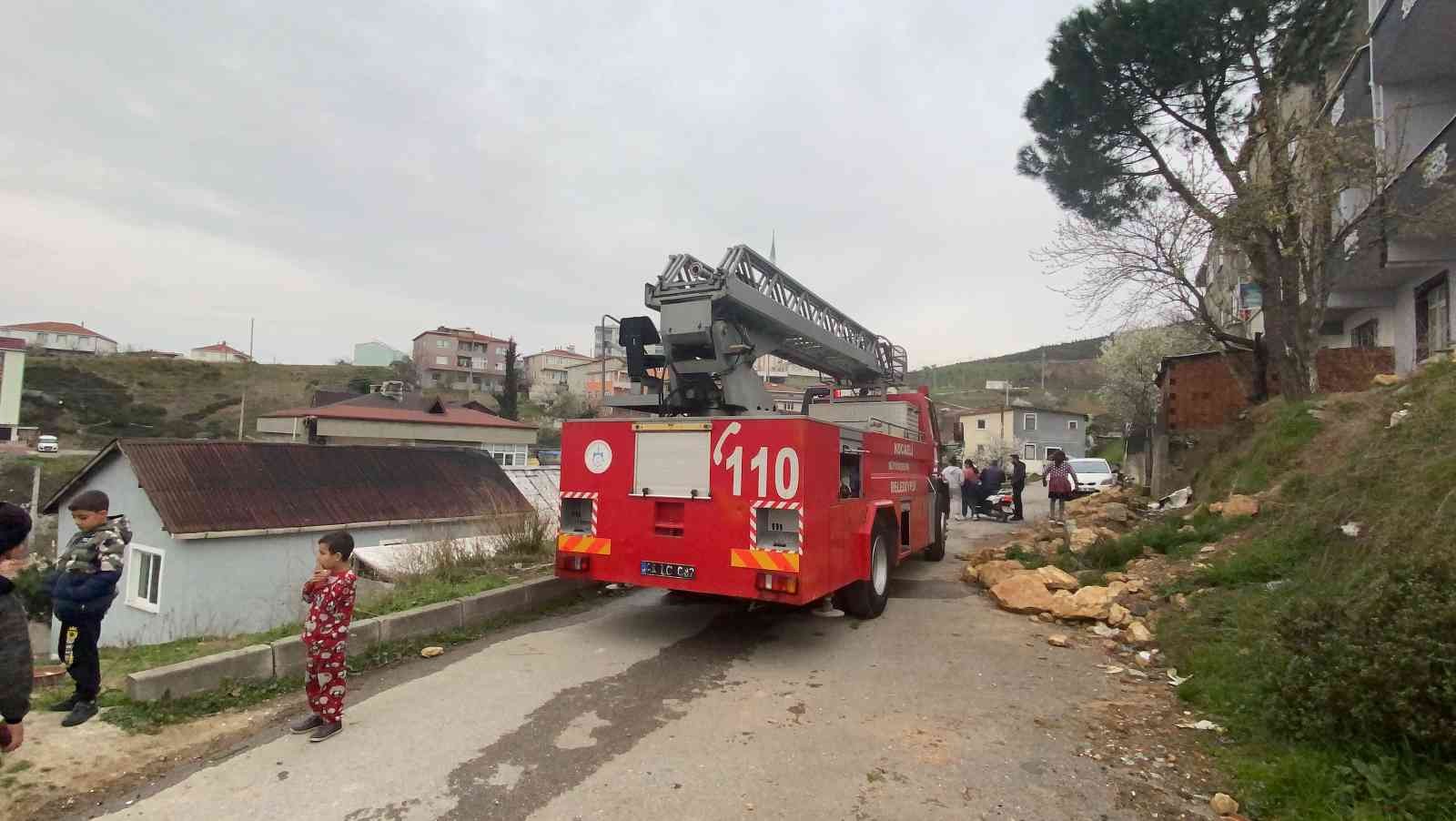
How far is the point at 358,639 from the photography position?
18.6 ft

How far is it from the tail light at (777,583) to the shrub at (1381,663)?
10.1ft

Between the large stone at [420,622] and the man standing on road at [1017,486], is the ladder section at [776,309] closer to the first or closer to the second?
the large stone at [420,622]

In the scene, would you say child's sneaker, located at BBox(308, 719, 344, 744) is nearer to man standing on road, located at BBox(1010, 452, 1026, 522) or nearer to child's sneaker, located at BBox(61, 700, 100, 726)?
child's sneaker, located at BBox(61, 700, 100, 726)

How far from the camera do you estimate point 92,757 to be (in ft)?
12.5

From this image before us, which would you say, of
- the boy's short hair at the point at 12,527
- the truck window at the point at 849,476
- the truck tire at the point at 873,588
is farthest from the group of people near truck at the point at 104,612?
the truck tire at the point at 873,588

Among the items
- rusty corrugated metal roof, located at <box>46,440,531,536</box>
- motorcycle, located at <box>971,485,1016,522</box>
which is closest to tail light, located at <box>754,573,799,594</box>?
rusty corrugated metal roof, located at <box>46,440,531,536</box>

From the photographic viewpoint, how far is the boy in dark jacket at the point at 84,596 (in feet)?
13.8

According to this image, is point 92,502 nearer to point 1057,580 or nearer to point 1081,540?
point 1057,580

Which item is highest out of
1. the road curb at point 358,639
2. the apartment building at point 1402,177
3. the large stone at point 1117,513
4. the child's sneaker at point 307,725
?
the apartment building at point 1402,177

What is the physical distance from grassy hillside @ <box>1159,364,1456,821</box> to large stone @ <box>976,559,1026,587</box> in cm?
208

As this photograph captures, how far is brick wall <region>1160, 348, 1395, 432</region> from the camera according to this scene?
13945 mm

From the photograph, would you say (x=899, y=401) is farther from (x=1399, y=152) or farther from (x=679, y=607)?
(x=1399, y=152)

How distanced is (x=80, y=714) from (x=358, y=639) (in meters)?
1.74

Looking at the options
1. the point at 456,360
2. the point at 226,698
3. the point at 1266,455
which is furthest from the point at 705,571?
the point at 456,360
